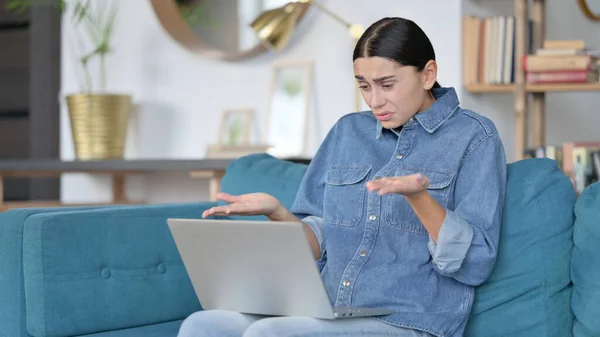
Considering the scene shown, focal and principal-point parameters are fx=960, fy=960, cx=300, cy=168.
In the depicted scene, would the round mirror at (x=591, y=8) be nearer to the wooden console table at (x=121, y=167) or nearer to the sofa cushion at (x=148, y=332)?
the wooden console table at (x=121, y=167)

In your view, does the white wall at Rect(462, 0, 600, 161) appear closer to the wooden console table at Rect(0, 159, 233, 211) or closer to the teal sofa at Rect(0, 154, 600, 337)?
the wooden console table at Rect(0, 159, 233, 211)

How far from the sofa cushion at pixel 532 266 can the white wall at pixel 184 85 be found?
1.69m

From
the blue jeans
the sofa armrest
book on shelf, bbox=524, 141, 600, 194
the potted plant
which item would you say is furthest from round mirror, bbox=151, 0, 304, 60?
the blue jeans

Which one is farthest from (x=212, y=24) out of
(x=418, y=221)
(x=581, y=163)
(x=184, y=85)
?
(x=418, y=221)

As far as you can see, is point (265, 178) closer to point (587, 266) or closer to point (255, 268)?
point (255, 268)

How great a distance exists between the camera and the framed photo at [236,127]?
12.8 ft

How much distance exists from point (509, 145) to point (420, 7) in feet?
2.36

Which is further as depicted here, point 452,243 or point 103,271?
point 103,271

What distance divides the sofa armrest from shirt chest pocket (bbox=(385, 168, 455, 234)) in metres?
0.65

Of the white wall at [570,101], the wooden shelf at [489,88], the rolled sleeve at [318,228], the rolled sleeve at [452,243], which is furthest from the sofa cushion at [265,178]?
the white wall at [570,101]

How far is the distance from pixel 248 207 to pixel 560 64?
1.95 meters

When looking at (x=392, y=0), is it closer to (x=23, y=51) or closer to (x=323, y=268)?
(x=323, y=268)

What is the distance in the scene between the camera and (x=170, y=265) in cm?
230

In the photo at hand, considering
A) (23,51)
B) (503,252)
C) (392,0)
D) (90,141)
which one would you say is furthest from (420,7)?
(23,51)
